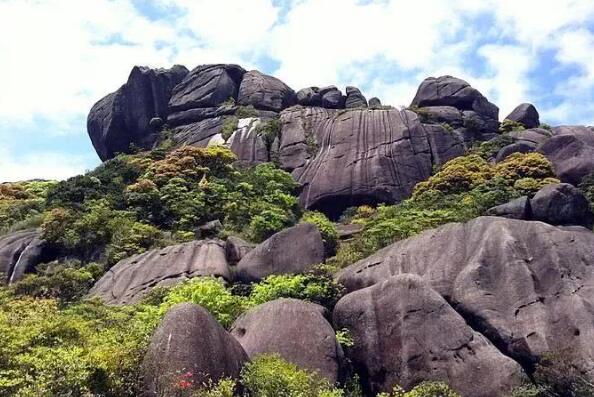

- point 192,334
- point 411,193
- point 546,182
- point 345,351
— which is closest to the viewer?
point 192,334

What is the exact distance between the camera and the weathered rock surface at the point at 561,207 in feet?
78.4

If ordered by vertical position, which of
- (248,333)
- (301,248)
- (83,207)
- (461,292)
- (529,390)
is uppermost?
(83,207)

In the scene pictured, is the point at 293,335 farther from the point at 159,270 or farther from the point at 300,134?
the point at 300,134

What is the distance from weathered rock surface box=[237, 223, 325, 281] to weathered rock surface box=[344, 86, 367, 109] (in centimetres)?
3086

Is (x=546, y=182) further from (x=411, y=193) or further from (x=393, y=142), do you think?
(x=393, y=142)

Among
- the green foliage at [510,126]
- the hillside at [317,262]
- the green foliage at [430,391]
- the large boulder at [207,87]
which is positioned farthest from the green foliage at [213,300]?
the large boulder at [207,87]

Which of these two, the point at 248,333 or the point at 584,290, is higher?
the point at 584,290

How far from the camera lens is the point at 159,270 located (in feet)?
84.6

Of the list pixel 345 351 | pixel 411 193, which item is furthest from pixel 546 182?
pixel 345 351

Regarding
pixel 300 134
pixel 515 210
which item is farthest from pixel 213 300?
pixel 300 134

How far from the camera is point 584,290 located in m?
18.5

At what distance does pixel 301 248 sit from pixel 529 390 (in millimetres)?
11409

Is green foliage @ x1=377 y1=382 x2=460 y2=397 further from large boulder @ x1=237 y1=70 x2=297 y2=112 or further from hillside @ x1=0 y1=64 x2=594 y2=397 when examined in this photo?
large boulder @ x1=237 y1=70 x2=297 y2=112

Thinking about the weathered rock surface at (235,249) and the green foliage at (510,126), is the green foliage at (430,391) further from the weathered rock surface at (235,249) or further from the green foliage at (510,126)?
the green foliage at (510,126)
